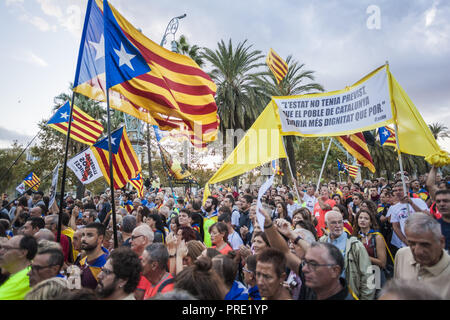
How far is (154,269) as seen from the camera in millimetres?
2996

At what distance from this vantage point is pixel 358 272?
3096 millimetres

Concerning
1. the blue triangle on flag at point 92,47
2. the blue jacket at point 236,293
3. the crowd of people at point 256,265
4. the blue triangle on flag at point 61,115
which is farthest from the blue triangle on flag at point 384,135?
the blue triangle on flag at point 61,115

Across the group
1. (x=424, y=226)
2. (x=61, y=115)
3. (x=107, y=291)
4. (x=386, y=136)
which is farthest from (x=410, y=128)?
(x=61, y=115)

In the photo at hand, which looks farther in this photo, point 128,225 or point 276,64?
point 276,64

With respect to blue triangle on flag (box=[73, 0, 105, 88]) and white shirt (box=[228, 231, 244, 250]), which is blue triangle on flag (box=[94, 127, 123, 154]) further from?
white shirt (box=[228, 231, 244, 250])

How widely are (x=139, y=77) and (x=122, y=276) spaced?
3.45 meters

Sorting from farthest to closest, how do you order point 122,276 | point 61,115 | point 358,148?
point 61,115 < point 358,148 < point 122,276

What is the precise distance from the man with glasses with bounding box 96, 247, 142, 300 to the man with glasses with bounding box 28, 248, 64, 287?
59cm

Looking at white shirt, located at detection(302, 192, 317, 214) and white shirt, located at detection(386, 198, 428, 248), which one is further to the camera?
white shirt, located at detection(302, 192, 317, 214)

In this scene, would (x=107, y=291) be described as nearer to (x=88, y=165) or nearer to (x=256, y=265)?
(x=256, y=265)

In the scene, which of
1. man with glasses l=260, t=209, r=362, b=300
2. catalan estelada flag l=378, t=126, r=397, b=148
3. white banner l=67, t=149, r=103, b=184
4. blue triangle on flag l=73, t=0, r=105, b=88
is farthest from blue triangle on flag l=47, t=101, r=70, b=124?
catalan estelada flag l=378, t=126, r=397, b=148

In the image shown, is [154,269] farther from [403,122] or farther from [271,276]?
[403,122]

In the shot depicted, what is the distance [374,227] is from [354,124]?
179 centimetres

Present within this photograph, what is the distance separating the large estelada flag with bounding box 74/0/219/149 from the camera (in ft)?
14.5
